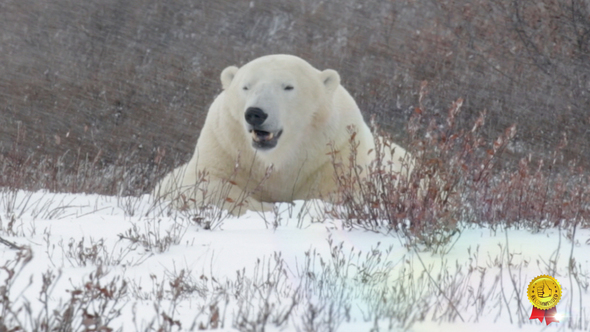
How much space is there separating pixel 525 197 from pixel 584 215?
33 cm

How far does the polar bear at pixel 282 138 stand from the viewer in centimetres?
520

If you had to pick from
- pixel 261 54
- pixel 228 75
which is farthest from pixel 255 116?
pixel 261 54

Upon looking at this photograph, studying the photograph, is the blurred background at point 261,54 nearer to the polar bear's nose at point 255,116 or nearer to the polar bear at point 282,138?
the polar bear at point 282,138

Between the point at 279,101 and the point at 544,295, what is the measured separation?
3.32 m

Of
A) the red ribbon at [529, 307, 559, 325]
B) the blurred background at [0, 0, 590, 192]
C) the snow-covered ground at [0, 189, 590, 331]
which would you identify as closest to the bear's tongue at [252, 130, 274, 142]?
the snow-covered ground at [0, 189, 590, 331]

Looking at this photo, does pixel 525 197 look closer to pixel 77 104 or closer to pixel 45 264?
pixel 45 264

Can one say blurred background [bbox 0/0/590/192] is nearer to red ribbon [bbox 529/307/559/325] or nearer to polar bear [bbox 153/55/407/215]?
polar bear [bbox 153/55/407/215]

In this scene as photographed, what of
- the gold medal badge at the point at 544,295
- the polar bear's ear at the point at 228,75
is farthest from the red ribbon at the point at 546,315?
the polar bear's ear at the point at 228,75

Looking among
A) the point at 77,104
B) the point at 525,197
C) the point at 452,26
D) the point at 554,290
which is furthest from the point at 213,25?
the point at 554,290

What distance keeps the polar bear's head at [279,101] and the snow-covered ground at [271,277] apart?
3.40 ft

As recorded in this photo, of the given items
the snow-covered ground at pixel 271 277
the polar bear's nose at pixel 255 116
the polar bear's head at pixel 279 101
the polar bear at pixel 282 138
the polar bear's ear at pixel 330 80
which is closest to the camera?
the snow-covered ground at pixel 271 277

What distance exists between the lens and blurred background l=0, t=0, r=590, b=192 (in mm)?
13273

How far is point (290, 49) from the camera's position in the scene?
16.7m

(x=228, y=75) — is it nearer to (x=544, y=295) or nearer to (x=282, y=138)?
(x=282, y=138)
